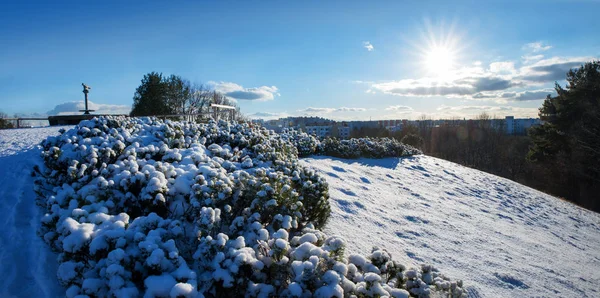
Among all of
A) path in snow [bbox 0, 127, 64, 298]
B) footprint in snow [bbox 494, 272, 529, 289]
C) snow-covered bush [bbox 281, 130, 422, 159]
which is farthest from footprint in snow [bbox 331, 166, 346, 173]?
path in snow [bbox 0, 127, 64, 298]

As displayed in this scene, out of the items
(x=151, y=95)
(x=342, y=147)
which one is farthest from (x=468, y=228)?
(x=151, y=95)

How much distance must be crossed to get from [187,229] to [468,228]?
5.36m

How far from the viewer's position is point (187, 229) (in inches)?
142

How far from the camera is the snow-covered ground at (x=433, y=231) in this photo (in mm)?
3912

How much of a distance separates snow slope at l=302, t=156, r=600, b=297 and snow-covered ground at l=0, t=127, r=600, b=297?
0.02 metres

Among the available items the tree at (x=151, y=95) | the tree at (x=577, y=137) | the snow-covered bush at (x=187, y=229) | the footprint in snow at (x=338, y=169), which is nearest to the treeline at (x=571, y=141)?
the tree at (x=577, y=137)

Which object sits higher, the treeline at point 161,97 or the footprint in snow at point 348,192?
the treeline at point 161,97

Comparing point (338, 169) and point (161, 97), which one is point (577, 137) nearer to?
point (338, 169)

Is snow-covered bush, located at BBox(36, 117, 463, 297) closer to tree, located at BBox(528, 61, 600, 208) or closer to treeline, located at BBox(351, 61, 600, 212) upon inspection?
treeline, located at BBox(351, 61, 600, 212)

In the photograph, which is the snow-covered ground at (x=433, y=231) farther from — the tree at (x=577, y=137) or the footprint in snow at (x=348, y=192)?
the tree at (x=577, y=137)

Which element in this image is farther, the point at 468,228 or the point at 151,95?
the point at 151,95

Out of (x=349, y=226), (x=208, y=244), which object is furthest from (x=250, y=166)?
(x=208, y=244)

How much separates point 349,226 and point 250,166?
5.78ft

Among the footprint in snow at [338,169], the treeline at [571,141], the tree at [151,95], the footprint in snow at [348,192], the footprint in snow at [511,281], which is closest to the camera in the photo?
the footprint in snow at [511,281]
